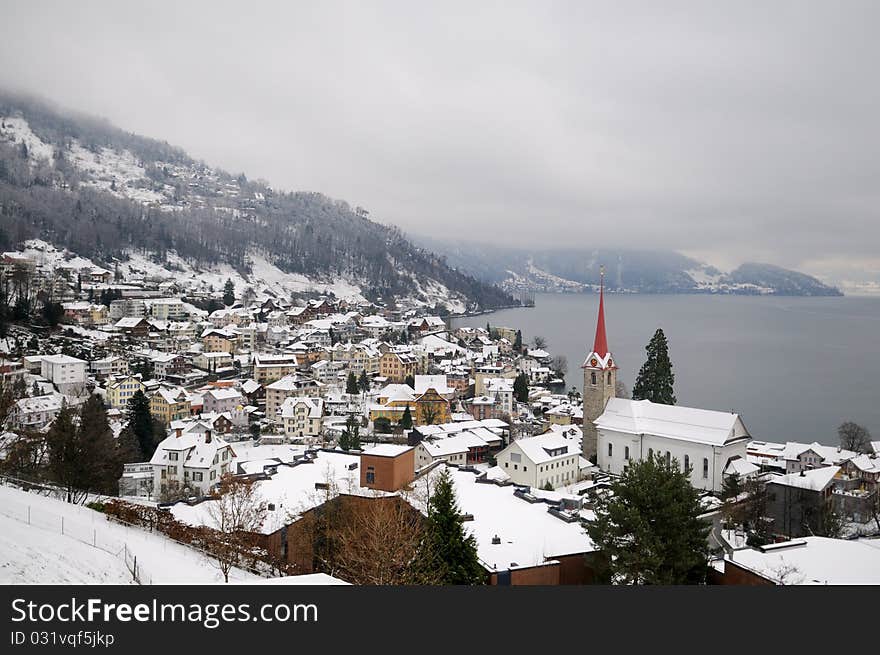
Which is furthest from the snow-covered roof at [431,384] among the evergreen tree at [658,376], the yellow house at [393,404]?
the evergreen tree at [658,376]

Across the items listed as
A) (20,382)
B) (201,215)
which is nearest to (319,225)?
(201,215)

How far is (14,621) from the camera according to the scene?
436 cm

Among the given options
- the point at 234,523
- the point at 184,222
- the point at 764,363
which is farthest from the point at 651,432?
the point at 184,222

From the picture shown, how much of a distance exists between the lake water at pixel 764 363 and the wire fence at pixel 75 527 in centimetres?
2660

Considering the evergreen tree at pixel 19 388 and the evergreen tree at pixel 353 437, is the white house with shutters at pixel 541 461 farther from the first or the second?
the evergreen tree at pixel 19 388

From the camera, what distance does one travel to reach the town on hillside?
24.5ft

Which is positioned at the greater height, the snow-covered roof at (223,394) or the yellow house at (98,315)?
the yellow house at (98,315)

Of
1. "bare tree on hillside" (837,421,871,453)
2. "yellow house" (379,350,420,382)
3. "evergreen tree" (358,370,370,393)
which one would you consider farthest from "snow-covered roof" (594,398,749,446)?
"yellow house" (379,350,420,382)

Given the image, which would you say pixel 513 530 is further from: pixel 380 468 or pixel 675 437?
pixel 675 437

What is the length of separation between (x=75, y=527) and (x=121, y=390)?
23.1 meters

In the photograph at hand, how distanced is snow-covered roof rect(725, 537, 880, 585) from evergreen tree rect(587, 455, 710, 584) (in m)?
0.60

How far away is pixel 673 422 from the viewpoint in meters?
17.2

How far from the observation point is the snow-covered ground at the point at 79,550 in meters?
5.48

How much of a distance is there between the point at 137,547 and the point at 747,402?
3310cm
